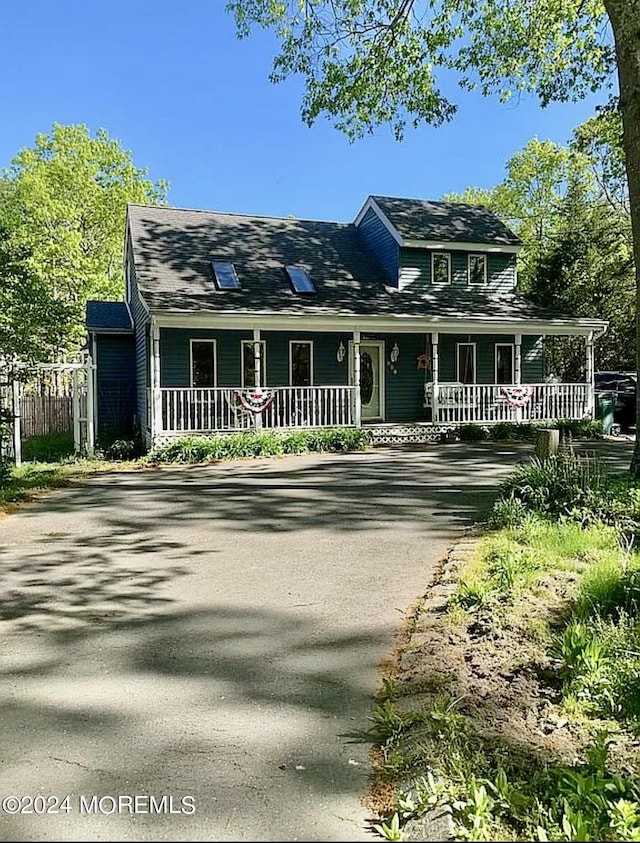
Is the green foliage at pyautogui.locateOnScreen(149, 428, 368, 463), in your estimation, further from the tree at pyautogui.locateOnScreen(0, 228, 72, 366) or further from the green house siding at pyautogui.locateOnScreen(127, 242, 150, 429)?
the tree at pyautogui.locateOnScreen(0, 228, 72, 366)

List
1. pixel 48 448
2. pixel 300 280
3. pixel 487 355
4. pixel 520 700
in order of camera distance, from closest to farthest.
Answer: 1. pixel 520 700
2. pixel 48 448
3. pixel 300 280
4. pixel 487 355

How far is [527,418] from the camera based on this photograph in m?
19.2

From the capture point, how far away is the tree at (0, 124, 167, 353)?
30.5m

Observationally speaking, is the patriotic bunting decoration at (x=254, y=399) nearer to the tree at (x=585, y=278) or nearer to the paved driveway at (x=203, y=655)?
the paved driveway at (x=203, y=655)

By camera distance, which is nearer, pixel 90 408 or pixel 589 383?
pixel 90 408

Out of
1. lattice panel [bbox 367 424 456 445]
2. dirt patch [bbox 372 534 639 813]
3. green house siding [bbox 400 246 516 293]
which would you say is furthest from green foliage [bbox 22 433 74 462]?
dirt patch [bbox 372 534 639 813]

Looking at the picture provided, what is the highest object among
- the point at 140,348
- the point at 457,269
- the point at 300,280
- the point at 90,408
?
the point at 457,269

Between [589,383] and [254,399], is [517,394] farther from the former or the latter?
[254,399]

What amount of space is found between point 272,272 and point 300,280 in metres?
0.89

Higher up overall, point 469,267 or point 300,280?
point 469,267

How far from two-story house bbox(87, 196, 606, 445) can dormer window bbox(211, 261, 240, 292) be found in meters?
0.06

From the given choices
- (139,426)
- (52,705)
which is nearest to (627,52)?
(52,705)

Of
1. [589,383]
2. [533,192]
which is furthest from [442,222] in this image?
[533,192]

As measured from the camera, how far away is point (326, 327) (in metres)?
17.5
